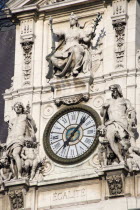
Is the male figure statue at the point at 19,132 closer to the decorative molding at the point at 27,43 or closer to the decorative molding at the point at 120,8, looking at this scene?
the decorative molding at the point at 27,43

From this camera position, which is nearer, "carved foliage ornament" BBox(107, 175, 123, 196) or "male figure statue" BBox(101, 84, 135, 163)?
"carved foliage ornament" BBox(107, 175, 123, 196)

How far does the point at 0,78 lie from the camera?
1403 inches

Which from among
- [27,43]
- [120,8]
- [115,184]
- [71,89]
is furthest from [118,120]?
[27,43]

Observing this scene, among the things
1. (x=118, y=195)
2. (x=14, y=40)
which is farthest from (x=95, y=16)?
(x=118, y=195)

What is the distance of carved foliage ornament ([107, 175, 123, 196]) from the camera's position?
3148cm

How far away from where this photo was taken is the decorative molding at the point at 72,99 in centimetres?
3322

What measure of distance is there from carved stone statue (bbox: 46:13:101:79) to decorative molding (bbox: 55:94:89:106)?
627 millimetres

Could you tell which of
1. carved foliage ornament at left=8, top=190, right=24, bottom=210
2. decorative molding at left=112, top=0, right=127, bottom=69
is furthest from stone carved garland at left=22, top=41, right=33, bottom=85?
carved foliage ornament at left=8, top=190, right=24, bottom=210

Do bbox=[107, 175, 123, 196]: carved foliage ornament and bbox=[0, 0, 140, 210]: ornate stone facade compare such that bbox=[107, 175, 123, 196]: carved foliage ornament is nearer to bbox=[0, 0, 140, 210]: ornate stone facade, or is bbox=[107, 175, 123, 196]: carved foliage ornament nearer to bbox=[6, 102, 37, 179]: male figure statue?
bbox=[0, 0, 140, 210]: ornate stone facade

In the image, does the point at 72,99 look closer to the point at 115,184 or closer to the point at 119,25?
the point at 119,25

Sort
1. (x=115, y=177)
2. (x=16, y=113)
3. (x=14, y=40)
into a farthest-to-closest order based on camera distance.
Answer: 1. (x=14, y=40)
2. (x=16, y=113)
3. (x=115, y=177)

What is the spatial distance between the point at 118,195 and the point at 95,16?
17.6 ft

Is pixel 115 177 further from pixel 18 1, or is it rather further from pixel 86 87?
pixel 18 1

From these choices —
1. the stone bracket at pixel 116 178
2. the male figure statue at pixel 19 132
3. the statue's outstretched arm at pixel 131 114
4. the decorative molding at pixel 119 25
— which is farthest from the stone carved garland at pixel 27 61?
the stone bracket at pixel 116 178
